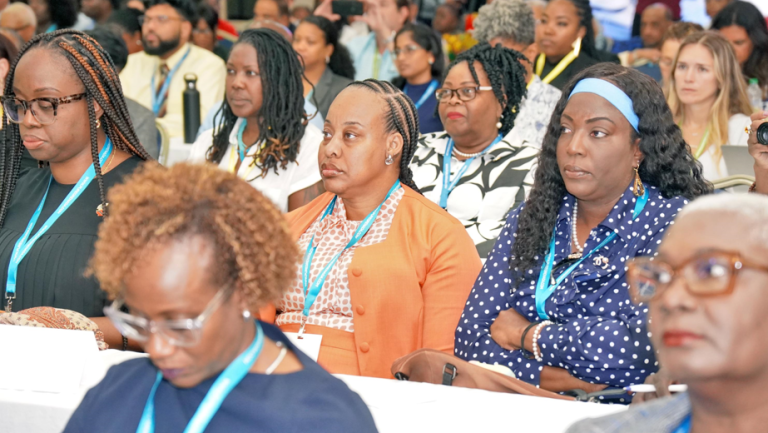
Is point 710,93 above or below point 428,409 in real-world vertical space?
above

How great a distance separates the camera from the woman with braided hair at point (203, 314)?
4.22 feet

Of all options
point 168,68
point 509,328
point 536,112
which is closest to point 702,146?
point 536,112

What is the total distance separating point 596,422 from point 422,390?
2.12 ft

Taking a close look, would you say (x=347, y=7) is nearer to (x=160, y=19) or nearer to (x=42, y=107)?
(x=160, y=19)

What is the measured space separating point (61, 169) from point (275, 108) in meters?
1.54

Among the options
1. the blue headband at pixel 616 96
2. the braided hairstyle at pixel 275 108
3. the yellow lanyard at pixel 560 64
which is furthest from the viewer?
→ the yellow lanyard at pixel 560 64

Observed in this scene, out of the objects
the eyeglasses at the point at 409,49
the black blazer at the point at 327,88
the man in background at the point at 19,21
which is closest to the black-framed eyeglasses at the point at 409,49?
the eyeglasses at the point at 409,49

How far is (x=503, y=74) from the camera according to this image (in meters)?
3.99

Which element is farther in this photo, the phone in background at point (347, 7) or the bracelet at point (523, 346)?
the phone in background at point (347, 7)

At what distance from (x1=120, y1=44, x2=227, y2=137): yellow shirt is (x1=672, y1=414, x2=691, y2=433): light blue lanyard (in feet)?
17.3

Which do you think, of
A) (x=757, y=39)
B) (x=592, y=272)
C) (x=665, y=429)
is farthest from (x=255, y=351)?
(x=757, y=39)

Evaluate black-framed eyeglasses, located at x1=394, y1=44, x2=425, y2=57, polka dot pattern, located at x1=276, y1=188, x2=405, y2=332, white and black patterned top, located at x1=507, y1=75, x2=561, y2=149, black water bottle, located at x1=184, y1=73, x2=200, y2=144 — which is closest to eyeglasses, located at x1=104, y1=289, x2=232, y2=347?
polka dot pattern, located at x1=276, y1=188, x2=405, y2=332

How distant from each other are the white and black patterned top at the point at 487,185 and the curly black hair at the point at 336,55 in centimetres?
288

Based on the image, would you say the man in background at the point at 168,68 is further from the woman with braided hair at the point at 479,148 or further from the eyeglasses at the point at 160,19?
the woman with braided hair at the point at 479,148
